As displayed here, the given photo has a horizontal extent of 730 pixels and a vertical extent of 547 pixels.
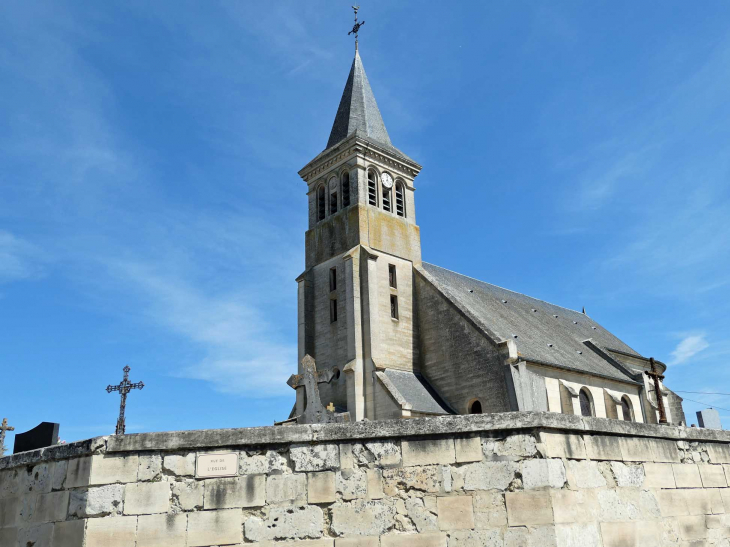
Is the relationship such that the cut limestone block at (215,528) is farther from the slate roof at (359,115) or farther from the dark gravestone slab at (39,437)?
the slate roof at (359,115)

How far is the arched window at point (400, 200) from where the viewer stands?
29.1m

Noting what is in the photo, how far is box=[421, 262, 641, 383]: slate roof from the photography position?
2680cm

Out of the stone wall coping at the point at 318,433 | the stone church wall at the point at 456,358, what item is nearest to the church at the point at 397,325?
the stone church wall at the point at 456,358

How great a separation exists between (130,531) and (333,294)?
21.5m

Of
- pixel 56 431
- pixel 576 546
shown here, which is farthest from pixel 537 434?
pixel 56 431

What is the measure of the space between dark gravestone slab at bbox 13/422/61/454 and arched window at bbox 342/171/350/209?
2048cm

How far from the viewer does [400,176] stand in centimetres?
2961

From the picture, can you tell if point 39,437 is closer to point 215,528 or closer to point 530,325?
point 215,528

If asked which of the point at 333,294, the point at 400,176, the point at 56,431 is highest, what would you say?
the point at 400,176

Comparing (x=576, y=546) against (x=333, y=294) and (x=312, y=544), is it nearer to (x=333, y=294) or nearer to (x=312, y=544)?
(x=312, y=544)

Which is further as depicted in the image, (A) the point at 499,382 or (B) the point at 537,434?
(A) the point at 499,382

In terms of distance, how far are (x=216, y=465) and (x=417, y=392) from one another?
1967 centimetres

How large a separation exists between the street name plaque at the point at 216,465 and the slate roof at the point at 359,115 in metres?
24.2

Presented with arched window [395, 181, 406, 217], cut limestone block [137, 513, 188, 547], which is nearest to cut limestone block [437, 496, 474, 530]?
cut limestone block [137, 513, 188, 547]
